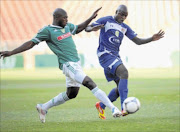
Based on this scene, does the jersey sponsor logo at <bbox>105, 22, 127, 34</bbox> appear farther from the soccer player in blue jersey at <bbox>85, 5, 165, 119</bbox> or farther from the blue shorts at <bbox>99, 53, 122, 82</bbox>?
the blue shorts at <bbox>99, 53, 122, 82</bbox>

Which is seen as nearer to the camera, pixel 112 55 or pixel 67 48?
pixel 67 48

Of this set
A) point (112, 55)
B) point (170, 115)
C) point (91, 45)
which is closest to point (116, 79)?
point (112, 55)

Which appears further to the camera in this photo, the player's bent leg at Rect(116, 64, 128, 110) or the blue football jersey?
the blue football jersey

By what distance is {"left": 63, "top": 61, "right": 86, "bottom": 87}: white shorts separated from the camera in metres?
9.05

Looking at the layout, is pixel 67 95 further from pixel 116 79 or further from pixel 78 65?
pixel 116 79

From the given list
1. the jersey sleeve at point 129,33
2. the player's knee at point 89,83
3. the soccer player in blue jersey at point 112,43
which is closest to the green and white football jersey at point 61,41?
the player's knee at point 89,83

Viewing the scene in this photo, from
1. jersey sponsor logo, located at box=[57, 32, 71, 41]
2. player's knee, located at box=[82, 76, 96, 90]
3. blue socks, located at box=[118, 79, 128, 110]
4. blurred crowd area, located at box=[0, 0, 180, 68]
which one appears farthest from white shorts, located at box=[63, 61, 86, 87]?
blurred crowd area, located at box=[0, 0, 180, 68]

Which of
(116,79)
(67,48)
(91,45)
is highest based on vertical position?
(67,48)

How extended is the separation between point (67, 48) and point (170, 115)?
3.08 m

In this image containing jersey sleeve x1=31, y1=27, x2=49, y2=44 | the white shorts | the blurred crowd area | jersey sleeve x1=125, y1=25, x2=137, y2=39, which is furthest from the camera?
the blurred crowd area

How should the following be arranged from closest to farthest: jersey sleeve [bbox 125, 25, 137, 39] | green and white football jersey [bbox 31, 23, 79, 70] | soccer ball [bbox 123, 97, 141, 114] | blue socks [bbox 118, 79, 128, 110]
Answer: soccer ball [bbox 123, 97, 141, 114]
green and white football jersey [bbox 31, 23, 79, 70]
blue socks [bbox 118, 79, 128, 110]
jersey sleeve [bbox 125, 25, 137, 39]

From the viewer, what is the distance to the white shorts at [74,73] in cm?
905

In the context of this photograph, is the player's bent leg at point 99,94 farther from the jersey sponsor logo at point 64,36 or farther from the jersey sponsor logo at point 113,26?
the jersey sponsor logo at point 113,26

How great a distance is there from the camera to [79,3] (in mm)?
67312
